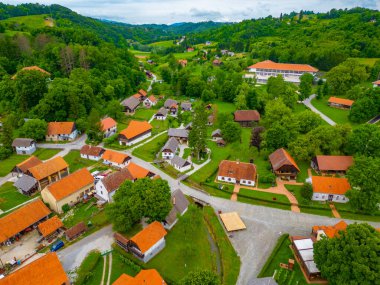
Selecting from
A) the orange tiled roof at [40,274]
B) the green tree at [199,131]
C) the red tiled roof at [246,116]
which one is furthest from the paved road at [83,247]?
the red tiled roof at [246,116]

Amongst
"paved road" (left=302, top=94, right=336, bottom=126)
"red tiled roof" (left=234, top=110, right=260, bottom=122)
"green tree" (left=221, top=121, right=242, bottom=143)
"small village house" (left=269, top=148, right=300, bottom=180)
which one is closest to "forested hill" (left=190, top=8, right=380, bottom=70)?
"paved road" (left=302, top=94, right=336, bottom=126)

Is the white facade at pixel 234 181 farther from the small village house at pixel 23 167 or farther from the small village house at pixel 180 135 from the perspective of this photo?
the small village house at pixel 23 167

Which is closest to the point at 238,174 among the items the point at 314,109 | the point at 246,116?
the point at 246,116

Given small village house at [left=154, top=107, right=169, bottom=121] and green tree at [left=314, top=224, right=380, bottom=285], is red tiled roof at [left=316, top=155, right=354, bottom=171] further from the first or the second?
small village house at [left=154, top=107, right=169, bottom=121]

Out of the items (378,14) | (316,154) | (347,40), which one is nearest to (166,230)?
(316,154)

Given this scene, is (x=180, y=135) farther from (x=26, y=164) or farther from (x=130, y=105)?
(x=26, y=164)
